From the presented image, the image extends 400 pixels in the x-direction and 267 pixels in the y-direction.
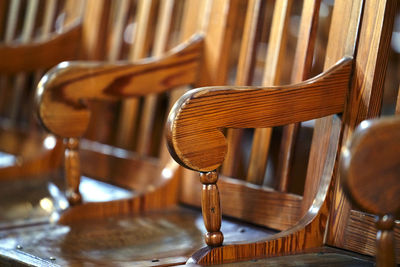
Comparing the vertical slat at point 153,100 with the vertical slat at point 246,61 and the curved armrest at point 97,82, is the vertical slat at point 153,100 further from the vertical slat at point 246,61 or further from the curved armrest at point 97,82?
the vertical slat at point 246,61

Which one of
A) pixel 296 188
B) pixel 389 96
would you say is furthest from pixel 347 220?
pixel 389 96

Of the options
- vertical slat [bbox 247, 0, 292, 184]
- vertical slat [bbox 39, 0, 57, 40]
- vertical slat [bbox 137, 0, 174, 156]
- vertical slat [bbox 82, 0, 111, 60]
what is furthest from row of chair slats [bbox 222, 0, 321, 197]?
vertical slat [bbox 39, 0, 57, 40]

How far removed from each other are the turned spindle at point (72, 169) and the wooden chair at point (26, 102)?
0.06 m

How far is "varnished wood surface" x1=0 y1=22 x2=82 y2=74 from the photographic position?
1.20 m

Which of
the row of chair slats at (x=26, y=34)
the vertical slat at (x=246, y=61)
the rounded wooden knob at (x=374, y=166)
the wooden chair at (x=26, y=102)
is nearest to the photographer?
the rounded wooden knob at (x=374, y=166)

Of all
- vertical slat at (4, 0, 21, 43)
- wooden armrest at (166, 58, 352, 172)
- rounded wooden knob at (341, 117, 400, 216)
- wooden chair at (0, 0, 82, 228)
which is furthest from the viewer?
vertical slat at (4, 0, 21, 43)

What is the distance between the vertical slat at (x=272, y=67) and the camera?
0.86 metres

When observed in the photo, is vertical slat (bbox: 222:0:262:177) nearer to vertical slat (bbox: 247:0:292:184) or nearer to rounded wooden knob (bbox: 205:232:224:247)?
vertical slat (bbox: 247:0:292:184)

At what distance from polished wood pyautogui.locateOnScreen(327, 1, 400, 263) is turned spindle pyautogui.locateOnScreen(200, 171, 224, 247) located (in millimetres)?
183

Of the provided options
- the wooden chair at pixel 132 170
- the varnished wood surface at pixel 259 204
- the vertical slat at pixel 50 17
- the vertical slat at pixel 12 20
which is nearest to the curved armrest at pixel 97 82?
the wooden chair at pixel 132 170

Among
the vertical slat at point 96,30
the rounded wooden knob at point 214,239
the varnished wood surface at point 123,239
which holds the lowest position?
the varnished wood surface at point 123,239

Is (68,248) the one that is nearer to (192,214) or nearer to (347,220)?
(192,214)

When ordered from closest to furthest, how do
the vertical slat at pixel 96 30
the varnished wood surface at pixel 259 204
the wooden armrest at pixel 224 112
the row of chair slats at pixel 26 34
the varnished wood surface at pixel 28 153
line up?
the wooden armrest at pixel 224 112
the varnished wood surface at pixel 259 204
the varnished wood surface at pixel 28 153
the vertical slat at pixel 96 30
the row of chair slats at pixel 26 34

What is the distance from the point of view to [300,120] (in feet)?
2.25
